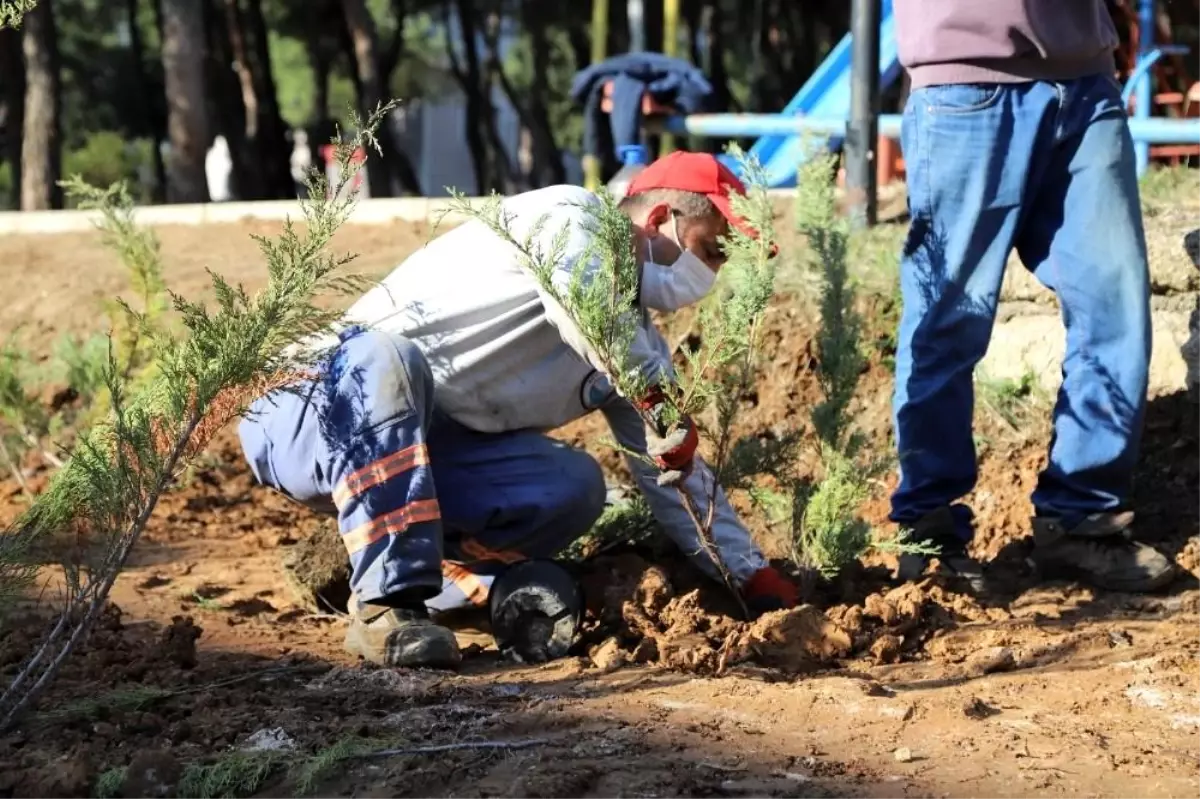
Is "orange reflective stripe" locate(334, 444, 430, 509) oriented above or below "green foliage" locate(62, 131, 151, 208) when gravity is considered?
below

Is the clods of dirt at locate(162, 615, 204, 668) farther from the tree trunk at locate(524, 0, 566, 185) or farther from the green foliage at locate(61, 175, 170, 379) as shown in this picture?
the tree trunk at locate(524, 0, 566, 185)

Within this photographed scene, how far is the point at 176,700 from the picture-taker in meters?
3.09

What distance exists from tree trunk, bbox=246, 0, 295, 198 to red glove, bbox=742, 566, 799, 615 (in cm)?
1669

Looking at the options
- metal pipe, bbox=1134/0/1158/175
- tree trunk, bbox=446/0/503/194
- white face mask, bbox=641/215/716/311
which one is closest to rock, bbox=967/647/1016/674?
white face mask, bbox=641/215/716/311

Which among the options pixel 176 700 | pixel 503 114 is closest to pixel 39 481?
pixel 176 700

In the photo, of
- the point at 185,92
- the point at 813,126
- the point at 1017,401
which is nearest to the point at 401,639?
the point at 1017,401

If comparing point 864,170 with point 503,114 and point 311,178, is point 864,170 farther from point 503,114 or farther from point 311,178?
point 503,114

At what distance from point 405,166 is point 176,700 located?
690 inches

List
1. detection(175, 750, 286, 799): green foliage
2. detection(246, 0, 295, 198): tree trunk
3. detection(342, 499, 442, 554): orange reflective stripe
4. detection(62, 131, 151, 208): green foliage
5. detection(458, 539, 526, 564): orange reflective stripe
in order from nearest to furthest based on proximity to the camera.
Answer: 1. detection(175, 750, 286, 799): green foliage
2. detection(342, 499, 442, 554): orange reflective stripe
3. detection(458, 539, 526, 564): orange reflective stripe
4. detection(62, 131, 151, 208): green foliage
5. detection(246, 0, 295, 198): tree trunk

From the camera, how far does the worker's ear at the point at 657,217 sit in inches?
145

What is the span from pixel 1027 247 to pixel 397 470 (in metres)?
1.88

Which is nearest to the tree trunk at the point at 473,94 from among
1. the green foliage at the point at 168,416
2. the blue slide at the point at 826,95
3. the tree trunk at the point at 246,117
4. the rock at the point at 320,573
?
the tree trunk at the point at 246,117

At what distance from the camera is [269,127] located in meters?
20.0

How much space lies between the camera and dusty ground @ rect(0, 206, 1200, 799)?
2568 mm
